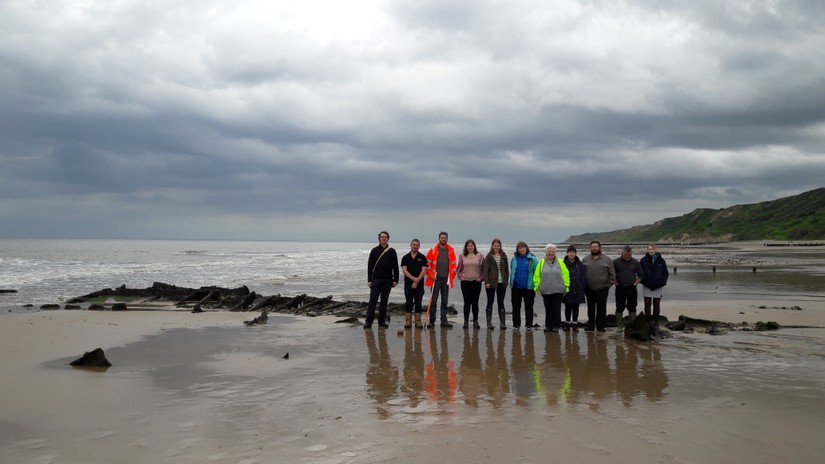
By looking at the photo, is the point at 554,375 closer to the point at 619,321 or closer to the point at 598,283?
the point at 598,283

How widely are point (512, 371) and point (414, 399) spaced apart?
197 cm

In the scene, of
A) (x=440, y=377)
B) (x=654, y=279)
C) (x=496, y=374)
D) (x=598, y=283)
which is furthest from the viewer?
(x=598, y=283)

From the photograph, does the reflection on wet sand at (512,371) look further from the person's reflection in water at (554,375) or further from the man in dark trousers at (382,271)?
the man in dark trousers at (382,271)

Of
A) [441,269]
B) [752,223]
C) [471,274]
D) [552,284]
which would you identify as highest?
[752,223]

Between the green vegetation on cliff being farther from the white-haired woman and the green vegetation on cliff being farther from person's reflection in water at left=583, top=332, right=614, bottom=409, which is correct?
person's reflection in water at left=583, top=332, right=614, bottom=409

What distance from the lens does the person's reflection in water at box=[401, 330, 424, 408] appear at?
6.15 meters

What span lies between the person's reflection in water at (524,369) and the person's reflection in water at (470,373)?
490 millimetres

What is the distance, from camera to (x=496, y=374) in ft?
23.3

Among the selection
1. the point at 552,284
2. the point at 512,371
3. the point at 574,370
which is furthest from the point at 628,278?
the point at 512,371

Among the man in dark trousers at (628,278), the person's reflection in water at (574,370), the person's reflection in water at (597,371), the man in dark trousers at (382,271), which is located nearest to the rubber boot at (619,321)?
the man in dark trousers at (628,278)

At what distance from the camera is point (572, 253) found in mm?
A: 11250

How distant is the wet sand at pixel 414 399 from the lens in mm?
4410

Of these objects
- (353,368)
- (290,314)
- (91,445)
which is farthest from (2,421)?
(290,314)

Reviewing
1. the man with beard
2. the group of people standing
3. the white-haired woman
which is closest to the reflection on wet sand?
the white-haired woman
